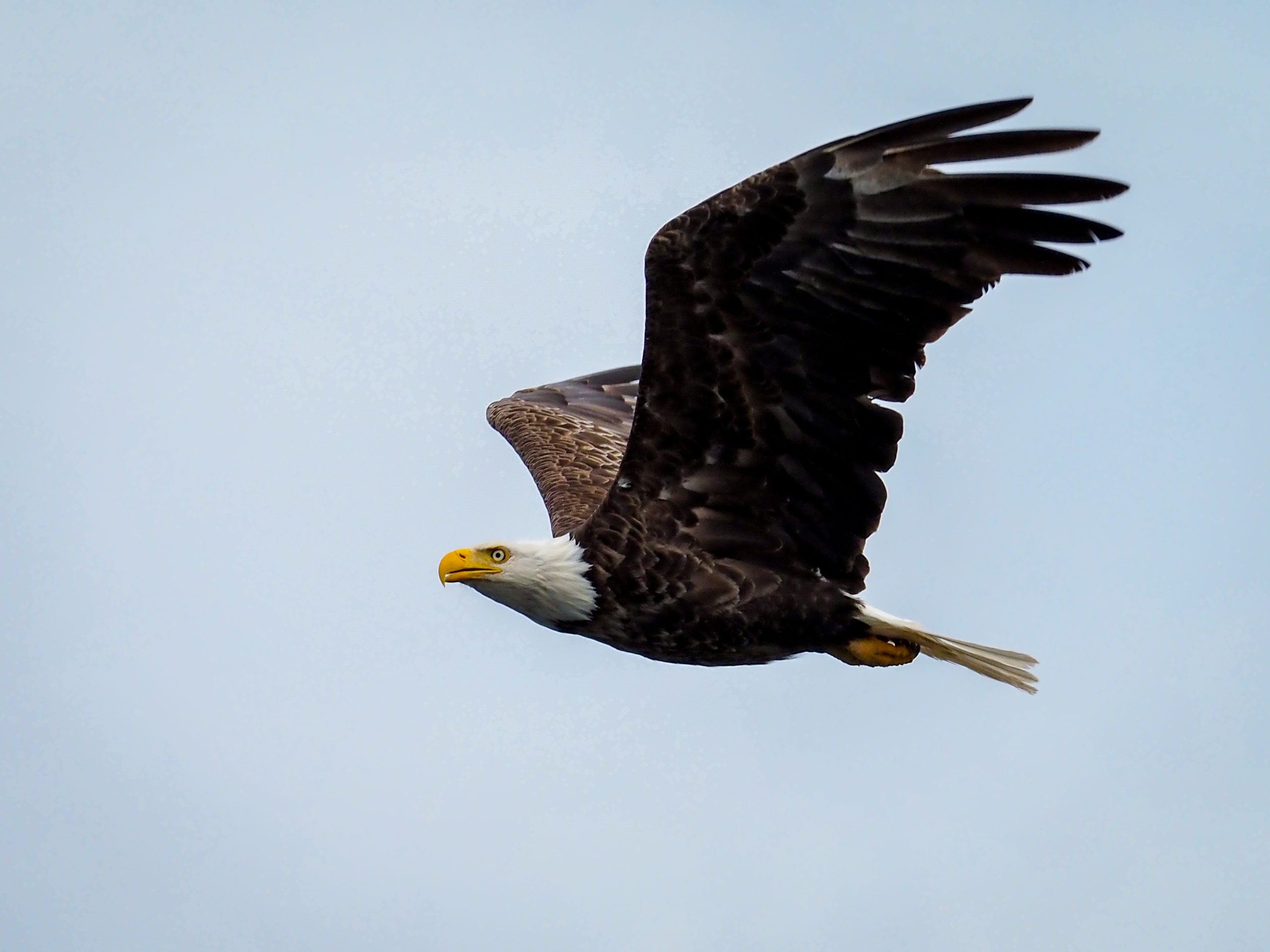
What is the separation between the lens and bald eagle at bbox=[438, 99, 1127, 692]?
9.75 metres

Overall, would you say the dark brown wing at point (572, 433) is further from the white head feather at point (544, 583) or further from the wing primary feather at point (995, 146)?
the wing primary feather at point (995, 146)

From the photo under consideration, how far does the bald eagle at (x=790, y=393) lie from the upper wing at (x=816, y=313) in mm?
10

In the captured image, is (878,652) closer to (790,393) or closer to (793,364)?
(790,393)

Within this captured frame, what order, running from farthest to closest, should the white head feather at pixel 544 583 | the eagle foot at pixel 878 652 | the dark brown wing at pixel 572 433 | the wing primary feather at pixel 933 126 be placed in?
the dark brown wing at pixel 572 433 < the eagle foot at pixel 878 652 < the white head feather at pixel 544 583 < the wing primary feather at pixel 933 126

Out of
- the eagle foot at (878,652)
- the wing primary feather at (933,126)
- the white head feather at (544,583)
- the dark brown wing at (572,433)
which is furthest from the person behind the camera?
the dark brown wing at (572,433)

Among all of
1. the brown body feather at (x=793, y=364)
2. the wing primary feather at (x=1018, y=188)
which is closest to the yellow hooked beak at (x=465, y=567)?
the brown body feather at (x=793, y=364)

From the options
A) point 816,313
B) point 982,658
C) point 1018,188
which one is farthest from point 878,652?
point 1018,188

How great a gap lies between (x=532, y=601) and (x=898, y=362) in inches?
90.5

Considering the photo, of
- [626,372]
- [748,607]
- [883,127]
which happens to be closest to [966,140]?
[883,127]

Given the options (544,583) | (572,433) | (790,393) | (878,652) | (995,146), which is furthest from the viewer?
(572,433)

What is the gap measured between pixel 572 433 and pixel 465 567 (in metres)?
2.94

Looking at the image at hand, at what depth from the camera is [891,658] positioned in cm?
1125

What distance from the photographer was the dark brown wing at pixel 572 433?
1263 cm

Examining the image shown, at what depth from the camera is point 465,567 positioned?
1106 cm
